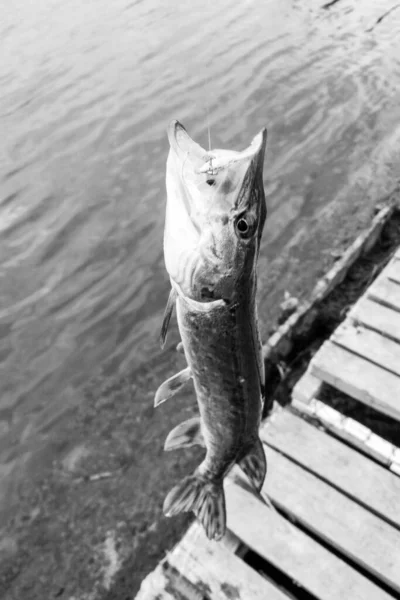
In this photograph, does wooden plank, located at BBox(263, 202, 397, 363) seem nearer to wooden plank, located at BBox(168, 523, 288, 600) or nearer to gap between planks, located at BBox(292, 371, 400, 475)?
gap between planks, located at BBox(292, 371, 400, 475)

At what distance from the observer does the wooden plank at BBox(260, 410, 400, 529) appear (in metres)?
3.95

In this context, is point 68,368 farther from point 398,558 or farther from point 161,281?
point 398,558

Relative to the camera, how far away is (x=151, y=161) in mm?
10336

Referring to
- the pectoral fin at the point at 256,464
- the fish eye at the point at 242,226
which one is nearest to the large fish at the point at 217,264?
the fish eye at the point at 242,226

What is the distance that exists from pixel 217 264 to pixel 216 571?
8.40 ft

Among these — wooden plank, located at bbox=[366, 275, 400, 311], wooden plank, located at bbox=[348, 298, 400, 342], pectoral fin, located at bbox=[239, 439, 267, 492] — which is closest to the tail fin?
pectoral fin, located at bbox=[239, 439, 267, 492]

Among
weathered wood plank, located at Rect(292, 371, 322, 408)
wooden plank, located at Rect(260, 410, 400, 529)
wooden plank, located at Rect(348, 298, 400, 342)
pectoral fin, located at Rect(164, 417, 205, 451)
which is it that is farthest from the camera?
wooden plank, located at Rect(348, 298, 400, 342)

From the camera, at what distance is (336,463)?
420 cm

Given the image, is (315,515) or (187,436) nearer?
(187,436)

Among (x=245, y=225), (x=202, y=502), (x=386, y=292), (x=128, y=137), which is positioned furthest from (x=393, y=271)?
(x=128, y=137)

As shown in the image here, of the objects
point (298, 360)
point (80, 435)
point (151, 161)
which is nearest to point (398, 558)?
point (298, 360)

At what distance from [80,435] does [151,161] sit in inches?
242

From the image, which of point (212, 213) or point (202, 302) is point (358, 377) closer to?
point (202, 302)

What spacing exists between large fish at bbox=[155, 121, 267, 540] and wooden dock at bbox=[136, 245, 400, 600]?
1.44 meters
